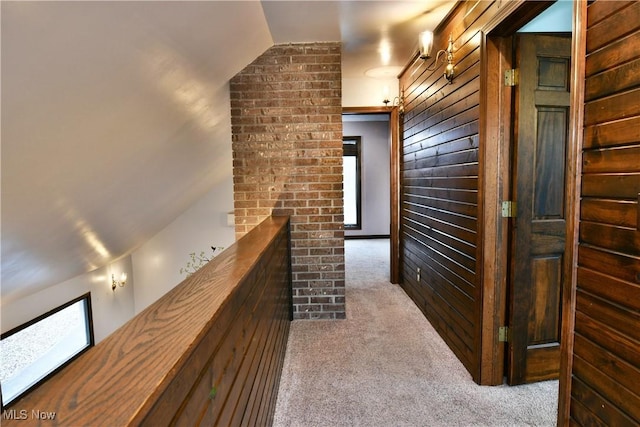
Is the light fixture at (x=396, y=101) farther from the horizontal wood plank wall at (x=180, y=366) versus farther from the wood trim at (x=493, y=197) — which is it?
the horizontal wood plank wall at (x=180, y=366)

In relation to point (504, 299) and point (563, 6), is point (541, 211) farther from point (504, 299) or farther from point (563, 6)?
point (563, 6)

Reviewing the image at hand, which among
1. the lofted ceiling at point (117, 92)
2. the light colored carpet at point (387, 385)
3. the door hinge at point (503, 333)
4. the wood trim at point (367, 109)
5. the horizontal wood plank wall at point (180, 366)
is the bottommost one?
the light colored carpet at point (387, 385)

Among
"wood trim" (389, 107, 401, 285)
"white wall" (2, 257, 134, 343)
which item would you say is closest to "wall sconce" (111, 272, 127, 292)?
"white wall" (2, 257, 134, 343)

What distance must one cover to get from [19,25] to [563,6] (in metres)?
2.25

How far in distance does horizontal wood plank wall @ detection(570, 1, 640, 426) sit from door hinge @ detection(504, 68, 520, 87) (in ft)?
2.21

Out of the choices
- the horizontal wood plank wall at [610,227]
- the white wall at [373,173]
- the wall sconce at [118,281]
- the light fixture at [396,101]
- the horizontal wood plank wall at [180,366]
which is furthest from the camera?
the white wall at [373,173]

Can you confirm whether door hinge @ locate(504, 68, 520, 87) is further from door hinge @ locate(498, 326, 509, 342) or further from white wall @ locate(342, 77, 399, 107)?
white wall @ locate(342, 77, 399, 107)

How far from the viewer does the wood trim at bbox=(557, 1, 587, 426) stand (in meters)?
1.20

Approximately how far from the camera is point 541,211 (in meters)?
1.92

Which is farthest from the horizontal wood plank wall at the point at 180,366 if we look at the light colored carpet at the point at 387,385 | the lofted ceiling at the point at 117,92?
the lofted ceiling at the point at 117,92

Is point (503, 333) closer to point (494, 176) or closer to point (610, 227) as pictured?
point (494, 176)

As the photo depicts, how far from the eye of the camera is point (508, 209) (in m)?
1.90

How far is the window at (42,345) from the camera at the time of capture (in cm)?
336

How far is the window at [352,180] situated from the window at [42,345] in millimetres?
4880
